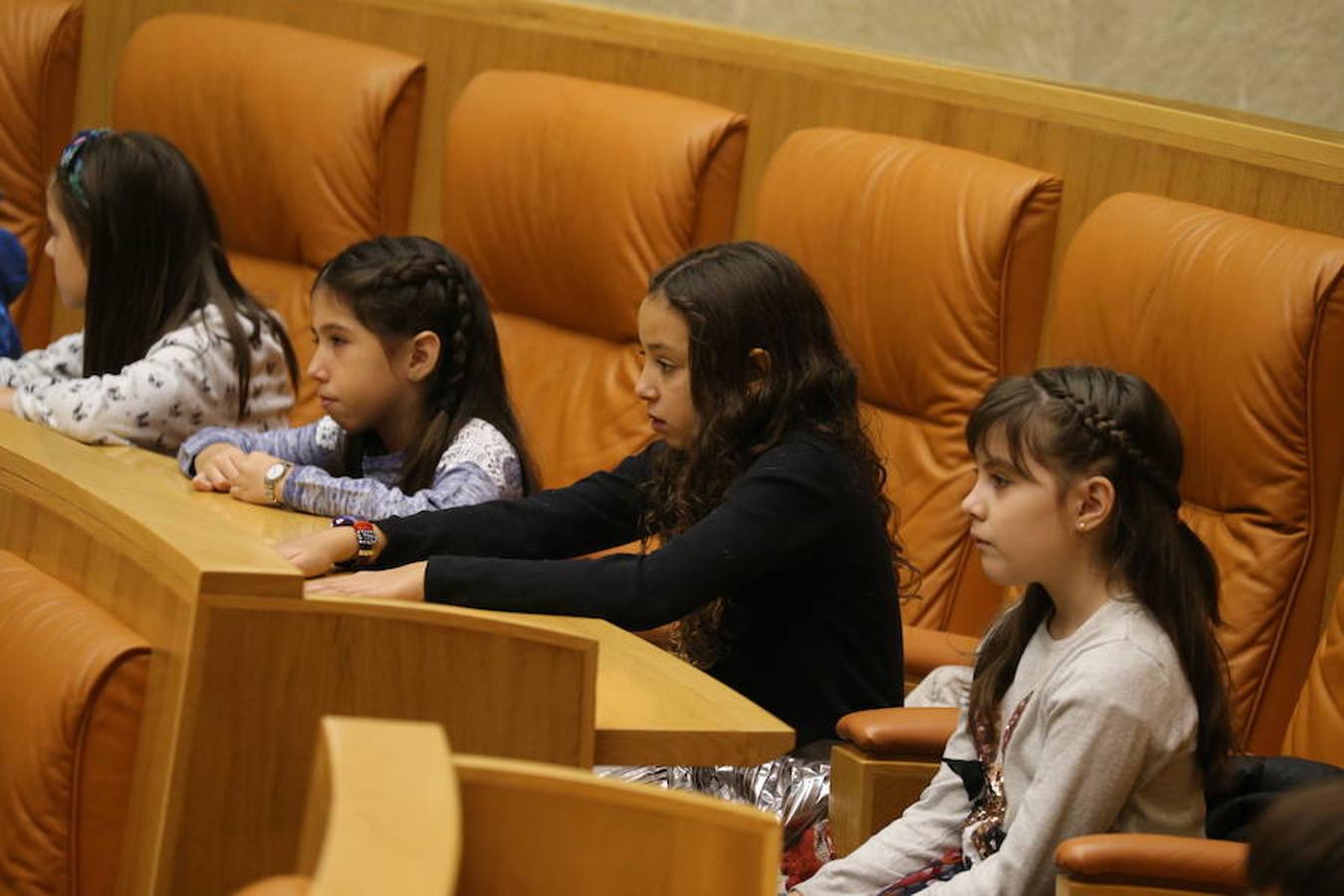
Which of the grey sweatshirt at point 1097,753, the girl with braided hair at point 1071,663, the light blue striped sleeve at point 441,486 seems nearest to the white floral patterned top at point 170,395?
the light blue striped sleeve at point 441,486

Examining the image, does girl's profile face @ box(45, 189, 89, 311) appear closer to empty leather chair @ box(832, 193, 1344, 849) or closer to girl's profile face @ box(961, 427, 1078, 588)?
empty leather chair @ box(832, 193, 1344, 849)

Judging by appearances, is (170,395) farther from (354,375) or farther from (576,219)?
(576,219)

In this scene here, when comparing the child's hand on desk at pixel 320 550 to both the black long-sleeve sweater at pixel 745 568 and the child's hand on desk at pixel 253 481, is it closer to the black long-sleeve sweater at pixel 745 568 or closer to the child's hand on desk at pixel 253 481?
the black long-sleeve sweater at pixel 745 568

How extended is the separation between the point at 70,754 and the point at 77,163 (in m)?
1.53

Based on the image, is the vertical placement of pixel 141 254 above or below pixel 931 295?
below

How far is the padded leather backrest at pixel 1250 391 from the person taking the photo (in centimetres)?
255

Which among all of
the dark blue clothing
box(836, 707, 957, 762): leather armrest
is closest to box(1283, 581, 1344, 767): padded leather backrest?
box(836, 707, 957, 762): leather armrest

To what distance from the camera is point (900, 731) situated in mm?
2070

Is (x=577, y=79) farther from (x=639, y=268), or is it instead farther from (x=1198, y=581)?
(x=1198, y=581)

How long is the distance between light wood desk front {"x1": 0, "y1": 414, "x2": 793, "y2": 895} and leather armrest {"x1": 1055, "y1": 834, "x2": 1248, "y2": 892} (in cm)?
25

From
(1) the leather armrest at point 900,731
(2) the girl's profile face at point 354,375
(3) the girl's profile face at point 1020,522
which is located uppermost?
(3) the girl's profile face at point 1020,522

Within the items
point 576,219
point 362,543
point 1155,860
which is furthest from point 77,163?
point 1155,860

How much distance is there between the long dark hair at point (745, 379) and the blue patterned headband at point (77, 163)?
1082mm

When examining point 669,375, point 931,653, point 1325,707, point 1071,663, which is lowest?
point 931,653
